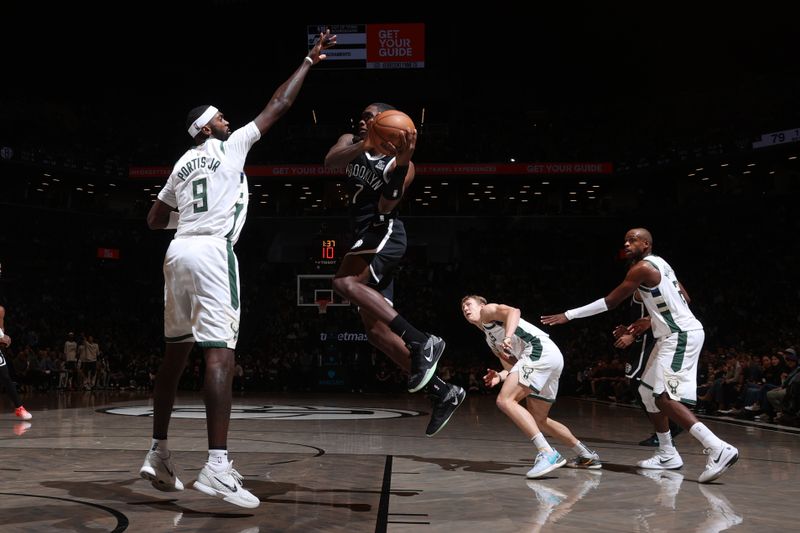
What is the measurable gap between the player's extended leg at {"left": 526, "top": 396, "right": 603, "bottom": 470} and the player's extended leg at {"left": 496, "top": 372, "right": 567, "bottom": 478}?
13cm

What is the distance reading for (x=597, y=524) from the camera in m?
3.56

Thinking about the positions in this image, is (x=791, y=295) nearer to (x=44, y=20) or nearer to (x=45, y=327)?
(x=45, y=327)

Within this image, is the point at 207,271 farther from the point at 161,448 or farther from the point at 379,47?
the point at 379,47

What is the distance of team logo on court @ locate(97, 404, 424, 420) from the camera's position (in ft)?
34.6

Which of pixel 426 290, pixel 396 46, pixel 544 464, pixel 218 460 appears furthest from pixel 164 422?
pixel 396 46

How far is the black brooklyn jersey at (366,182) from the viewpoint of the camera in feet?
16.0

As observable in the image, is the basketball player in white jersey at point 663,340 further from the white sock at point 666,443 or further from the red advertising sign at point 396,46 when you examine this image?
the red advertising sign at point 396,46

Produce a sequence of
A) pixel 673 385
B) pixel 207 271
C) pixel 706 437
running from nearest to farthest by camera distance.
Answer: pixel 207 271
pixel 706 437
pixel 673 385

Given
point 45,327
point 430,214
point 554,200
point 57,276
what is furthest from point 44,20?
point 554,200

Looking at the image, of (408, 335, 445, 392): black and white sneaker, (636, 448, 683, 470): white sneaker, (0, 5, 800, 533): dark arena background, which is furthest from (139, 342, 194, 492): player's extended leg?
(0, 5, 800, 533): dark arena background

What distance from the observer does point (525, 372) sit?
5938 millimetres

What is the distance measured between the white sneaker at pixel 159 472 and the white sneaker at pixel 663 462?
3490 mm

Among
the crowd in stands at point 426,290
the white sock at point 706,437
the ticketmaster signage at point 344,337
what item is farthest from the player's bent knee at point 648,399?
the ticketmaster signage at point 344,337

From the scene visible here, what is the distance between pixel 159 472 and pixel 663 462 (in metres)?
3.75
